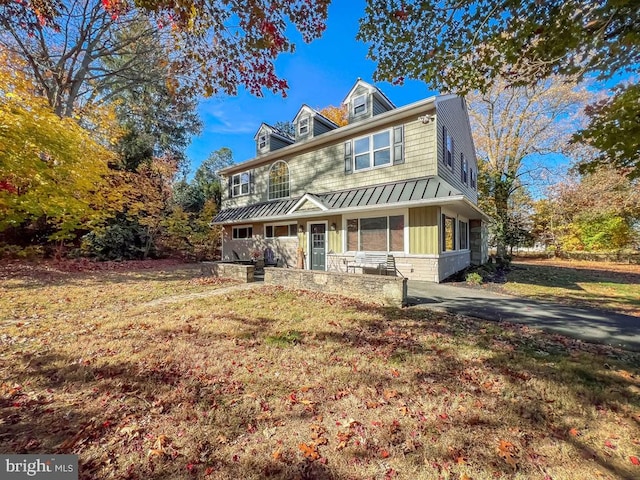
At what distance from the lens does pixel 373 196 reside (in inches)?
441

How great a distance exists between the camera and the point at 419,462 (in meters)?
2.27

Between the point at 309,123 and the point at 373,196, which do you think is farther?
the point at 309,123

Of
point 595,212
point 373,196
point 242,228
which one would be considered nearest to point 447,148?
point 373,196

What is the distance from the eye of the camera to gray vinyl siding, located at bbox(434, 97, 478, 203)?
36.5 ft

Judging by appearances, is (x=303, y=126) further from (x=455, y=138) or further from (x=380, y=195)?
(x=455, y=138)

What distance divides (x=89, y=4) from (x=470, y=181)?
68.0 feet

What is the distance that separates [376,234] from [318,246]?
3287 mm

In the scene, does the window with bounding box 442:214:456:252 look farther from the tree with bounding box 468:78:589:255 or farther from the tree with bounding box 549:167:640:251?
the tree with bounding box 549:167:640:251

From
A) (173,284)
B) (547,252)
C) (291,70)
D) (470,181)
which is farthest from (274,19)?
(547,252)

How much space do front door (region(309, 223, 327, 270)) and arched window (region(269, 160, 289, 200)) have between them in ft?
11.5

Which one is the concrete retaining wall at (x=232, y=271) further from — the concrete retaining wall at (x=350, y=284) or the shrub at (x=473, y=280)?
the shrub at (x=473, y=280)

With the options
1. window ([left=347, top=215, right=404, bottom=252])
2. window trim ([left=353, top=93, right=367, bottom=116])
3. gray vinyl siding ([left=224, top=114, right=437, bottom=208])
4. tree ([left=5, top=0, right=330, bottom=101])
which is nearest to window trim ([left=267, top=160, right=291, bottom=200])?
gray vinyl siding ([left=224, top=114, right=437, bottom=208])

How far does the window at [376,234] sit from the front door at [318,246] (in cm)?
155

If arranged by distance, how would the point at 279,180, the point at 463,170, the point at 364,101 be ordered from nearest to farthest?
the point at 364,101, the point at 463,170, the point at 279,180
